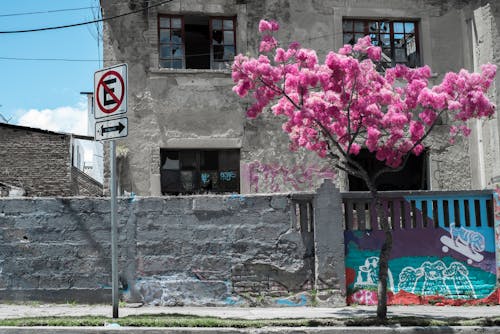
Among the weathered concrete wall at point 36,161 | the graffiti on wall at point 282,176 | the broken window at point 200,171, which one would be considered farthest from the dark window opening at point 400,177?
the weathered concrete wall at point 36,161

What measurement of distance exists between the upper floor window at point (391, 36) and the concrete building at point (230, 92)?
4 cm

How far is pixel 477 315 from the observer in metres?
8.96

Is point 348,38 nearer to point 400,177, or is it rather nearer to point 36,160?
point 400,177

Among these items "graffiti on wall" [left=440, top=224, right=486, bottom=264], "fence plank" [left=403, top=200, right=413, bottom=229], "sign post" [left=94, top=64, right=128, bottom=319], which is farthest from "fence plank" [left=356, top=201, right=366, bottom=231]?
"sign post" [left=94, top=64, right=128, bottom=319]

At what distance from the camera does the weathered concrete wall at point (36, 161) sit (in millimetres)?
20828

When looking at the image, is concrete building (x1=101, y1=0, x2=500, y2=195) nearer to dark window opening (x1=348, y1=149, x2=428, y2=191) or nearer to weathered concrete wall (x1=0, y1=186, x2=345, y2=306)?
dark window opening (x1=348, y1=149, x2=428, y2=191)

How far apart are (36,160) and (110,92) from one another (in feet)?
45.4

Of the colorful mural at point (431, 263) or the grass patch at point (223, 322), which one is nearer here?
the grass patch at point (223, 322)

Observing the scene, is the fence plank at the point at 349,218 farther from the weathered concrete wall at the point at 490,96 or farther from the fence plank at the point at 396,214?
the weathered concrete wall at the point at 490,96

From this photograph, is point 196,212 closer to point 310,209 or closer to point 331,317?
point 310,209

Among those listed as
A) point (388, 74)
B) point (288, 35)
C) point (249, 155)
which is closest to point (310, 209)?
point (388, 74)

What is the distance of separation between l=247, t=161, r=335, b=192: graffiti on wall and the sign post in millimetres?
6318

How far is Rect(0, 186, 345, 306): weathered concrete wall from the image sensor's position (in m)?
10.1

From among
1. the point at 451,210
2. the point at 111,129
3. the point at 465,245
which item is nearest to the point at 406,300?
the point at 465,245
